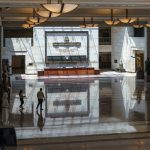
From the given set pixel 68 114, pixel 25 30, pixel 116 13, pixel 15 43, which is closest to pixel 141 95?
pixel 116 13

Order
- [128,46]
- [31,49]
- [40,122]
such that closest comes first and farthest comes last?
[40,122] → [31,49] → [128,46]

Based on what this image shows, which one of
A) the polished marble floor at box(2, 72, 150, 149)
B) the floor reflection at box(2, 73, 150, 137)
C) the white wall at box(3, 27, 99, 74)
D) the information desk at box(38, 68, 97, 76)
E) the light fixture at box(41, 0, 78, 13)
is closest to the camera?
the light fixture at box(41, 0, 78, 13)

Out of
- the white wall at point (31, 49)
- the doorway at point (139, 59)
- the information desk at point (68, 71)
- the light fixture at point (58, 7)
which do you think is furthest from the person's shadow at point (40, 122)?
the white wall at point (31, 49)

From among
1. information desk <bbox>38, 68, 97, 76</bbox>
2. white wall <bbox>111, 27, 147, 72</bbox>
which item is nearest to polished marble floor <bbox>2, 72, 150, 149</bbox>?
information desk <bbox>38, 68, 97, 76</bbox>

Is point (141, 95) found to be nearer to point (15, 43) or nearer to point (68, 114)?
point (68, 114)

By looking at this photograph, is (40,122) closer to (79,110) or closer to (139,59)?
(79,110)

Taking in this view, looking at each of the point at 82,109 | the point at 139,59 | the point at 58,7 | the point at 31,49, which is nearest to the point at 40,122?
the point at 82,109

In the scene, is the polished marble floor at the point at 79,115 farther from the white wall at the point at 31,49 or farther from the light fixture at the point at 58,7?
the white wall at the point at 31,49

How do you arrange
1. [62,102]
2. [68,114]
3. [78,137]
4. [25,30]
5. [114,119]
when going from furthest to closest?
[25,30]
[62,102]
[68,114]
[114,119]
[78,137]

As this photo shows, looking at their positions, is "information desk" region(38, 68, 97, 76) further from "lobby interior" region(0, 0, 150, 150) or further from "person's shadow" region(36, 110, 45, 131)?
"person's shadow" region(36, 110, 45, 131)

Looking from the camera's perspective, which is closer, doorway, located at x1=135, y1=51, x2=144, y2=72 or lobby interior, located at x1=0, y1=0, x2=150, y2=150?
lobby interior, located at x1=0, y1=0, x2=150, y2=150

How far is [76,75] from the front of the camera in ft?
137

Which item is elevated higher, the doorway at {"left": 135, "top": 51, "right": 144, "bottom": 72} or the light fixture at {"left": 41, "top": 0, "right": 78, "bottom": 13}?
the light fixture at {"left": 41, "top": 0, "right": 78, "bottom": 13}

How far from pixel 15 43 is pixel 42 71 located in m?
5.25
